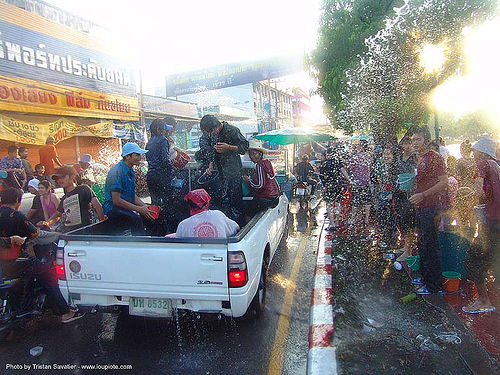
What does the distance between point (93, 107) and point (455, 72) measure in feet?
45.6

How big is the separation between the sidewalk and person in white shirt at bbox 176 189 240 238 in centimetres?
156

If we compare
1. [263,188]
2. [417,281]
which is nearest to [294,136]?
[263,188]

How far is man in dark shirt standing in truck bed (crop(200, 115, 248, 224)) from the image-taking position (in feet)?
16.8

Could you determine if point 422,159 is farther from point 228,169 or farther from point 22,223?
point 22,223

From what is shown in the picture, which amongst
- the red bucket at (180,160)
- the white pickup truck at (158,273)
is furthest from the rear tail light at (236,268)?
the red bucket at (180,160)

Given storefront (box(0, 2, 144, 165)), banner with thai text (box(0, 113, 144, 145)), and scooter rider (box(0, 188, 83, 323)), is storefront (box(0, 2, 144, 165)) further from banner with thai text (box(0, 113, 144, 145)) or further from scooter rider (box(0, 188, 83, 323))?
scooter rider (box(0, 188, 83, 323))

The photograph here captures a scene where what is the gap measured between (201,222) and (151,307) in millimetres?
917

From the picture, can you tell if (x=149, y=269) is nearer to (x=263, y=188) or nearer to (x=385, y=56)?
(x=263, y=188)

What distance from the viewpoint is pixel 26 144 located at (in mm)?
12109

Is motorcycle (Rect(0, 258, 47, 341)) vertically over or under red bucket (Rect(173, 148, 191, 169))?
under

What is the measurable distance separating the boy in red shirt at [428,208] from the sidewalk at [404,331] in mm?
242

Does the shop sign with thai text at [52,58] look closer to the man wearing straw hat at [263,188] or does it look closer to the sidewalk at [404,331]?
the man wearing straw hat at [263,188]

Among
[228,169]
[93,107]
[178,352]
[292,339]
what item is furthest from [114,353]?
[93,107]


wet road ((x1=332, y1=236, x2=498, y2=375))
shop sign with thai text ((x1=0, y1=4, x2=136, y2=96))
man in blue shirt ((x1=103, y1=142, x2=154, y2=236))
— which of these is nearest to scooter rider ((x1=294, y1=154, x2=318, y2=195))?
Answer: wet road ((x1=332, y1=236, x2=498, y2=375))
